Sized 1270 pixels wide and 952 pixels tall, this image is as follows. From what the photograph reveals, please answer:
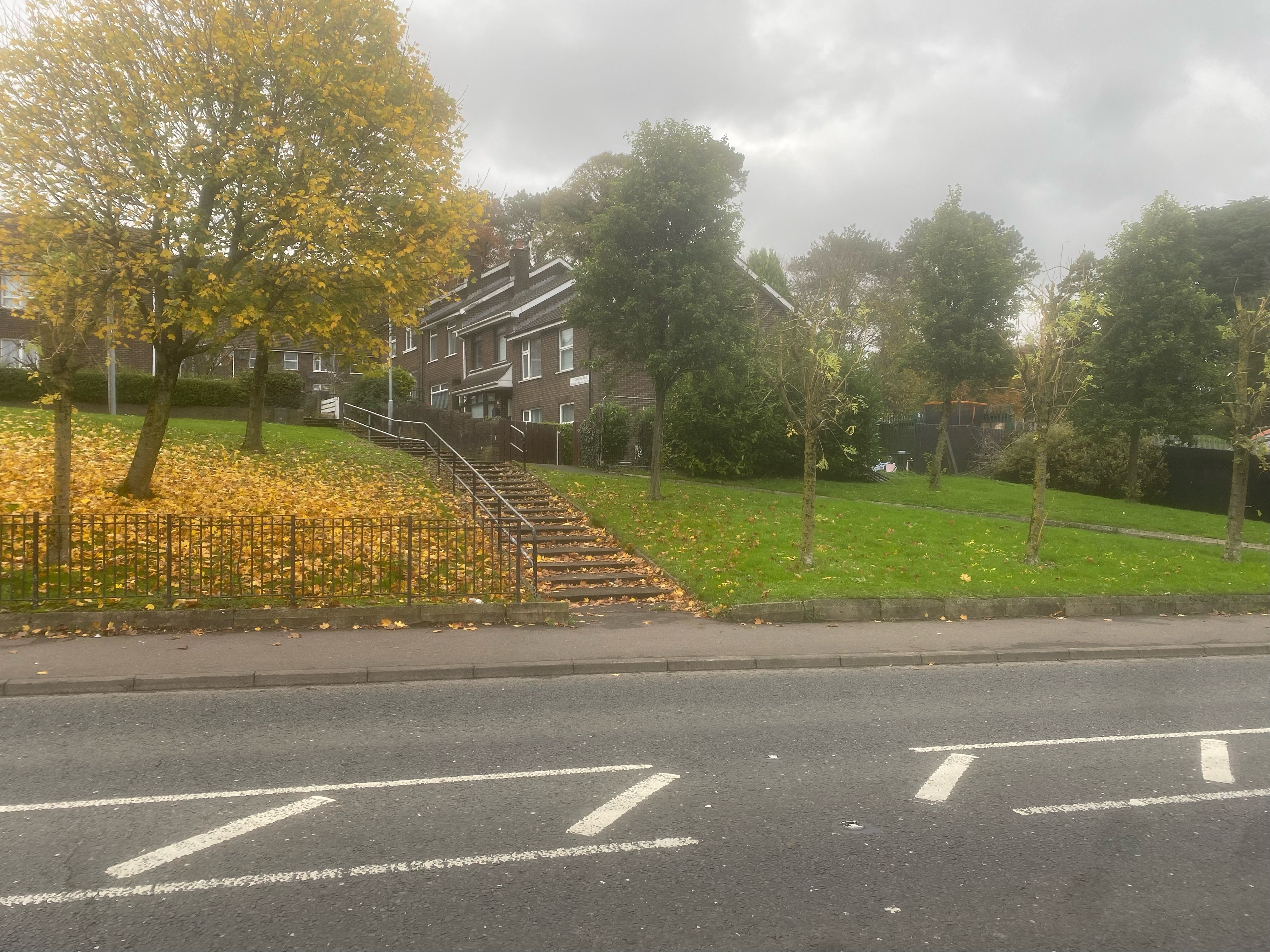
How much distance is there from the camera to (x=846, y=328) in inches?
625

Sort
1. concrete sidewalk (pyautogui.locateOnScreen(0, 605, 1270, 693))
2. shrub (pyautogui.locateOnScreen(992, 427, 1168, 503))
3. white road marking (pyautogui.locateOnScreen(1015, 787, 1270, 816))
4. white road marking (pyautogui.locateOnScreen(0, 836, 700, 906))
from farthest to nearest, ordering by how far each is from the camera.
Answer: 1. shrub (pyautogui.locateOnScreen(992, 427, 1168, 503))
2. concrete sidewalk (pyautogui.locateOnScreen(0, 605, 1270, 693))
3. white road marking (pyautogui.locateOnScreen(1015, 787, 1270, 816))
4. white road marking (pyautogui.locateOnScreen(0, 836, 700, 906))

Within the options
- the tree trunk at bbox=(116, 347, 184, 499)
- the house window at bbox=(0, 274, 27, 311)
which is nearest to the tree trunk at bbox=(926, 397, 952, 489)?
the tree trunk at bbox=(116, 347, 184, 499)

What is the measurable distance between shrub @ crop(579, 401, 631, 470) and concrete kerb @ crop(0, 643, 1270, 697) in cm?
1781

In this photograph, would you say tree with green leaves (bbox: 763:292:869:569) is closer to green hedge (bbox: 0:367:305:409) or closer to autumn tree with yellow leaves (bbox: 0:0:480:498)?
autumn tree with yellow leaves (bbox: 0:0:480:498)

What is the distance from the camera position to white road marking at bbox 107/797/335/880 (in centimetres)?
444

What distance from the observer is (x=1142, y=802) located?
5.60 meters

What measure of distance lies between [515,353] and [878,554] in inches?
991

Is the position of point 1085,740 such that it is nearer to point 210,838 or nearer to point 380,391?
point 210,838

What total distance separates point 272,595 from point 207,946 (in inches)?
319

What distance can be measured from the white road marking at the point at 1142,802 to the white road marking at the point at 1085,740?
1.15 metres

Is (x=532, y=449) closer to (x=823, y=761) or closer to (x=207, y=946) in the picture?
(x=823, y=761)

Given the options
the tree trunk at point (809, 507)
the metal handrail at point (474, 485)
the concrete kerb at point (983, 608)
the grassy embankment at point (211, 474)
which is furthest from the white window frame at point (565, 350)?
the concrete kerb at point (983, 608)

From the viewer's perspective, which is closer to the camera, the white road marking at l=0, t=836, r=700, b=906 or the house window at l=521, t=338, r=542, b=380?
the white road marking at l=0, t=836, r=700, b=906

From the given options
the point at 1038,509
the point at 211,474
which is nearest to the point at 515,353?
the point at 211,474
